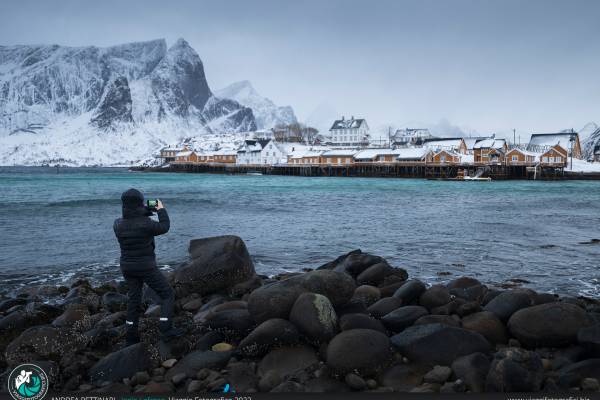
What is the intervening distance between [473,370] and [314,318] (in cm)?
198

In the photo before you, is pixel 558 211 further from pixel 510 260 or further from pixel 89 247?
pixel 89 247

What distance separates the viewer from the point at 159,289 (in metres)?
6.25

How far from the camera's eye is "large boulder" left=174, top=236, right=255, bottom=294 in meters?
8.98

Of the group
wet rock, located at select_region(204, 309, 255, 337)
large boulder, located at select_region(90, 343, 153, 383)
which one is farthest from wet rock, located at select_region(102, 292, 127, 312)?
large boulder, located at select_region(90, 343, 153, 383)

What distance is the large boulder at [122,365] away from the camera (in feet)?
17.4

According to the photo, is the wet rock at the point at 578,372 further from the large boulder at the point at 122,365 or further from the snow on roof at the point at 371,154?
the snow on roof at the point at 371,154

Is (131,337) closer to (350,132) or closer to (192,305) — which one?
(192,305)

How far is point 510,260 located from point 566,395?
33.8 feet

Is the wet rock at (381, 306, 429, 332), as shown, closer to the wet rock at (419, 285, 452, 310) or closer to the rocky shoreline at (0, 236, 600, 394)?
the rocky shoreline at (0, 236, 600, 394)

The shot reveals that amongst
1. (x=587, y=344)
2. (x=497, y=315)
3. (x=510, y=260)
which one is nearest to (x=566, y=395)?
(x=587, y=344)

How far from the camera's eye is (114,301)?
8.52 meters

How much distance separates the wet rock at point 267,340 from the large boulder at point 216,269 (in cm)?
332

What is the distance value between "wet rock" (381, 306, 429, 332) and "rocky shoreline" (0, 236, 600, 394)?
0.02 m

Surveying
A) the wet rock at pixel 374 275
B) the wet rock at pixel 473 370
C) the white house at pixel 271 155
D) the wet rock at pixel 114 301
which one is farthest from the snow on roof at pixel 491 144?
the wet rock at pixel 473 370
